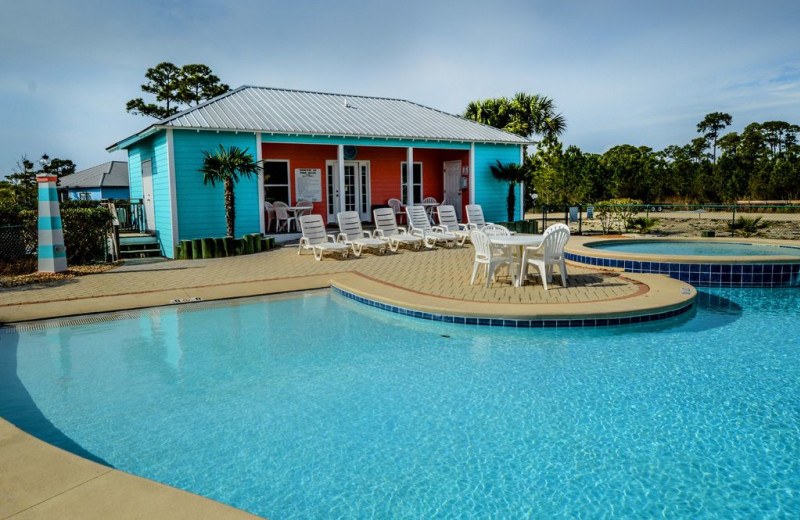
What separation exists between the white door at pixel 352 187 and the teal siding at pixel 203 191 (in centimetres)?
377

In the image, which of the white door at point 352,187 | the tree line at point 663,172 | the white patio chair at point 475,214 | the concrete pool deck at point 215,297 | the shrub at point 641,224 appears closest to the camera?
the concrete pool deck at point 215,297

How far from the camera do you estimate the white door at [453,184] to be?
752 inches

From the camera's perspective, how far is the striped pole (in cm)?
1029

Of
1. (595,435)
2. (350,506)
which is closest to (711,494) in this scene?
(595,435)

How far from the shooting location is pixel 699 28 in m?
14.8

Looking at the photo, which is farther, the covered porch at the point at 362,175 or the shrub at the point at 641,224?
the shrub at the point at 641,224

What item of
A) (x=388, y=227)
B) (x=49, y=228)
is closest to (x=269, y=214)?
(x=388, y=227)

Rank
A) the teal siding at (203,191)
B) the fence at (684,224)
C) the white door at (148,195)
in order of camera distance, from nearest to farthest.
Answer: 1. the teal siding at (203,191)
2. the white door at (148,195)
3. the fence at (684,224)

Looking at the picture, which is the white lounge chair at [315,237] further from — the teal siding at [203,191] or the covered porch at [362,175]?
the covered porch at [362,175]

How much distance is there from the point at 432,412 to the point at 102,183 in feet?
97.3

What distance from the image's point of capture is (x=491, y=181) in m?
18.7

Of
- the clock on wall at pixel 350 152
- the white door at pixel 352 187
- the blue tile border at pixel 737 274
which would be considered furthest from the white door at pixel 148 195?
the blue tile border at pixel 737 274

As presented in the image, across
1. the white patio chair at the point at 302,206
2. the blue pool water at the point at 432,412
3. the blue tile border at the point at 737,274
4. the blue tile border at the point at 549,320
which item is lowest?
the blue pool water at the point at 432,412

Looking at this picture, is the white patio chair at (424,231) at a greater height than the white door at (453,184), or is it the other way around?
the white door at (453,184)
